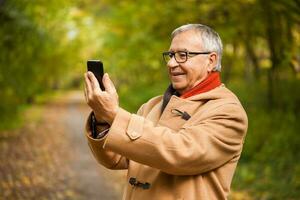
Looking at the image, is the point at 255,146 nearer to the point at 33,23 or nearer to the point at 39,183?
the point at 39,183

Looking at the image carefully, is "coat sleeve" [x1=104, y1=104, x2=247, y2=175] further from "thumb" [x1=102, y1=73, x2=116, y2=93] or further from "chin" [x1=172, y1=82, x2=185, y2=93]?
"chin" [x1=172, y1=82, x2=185, y2=93]

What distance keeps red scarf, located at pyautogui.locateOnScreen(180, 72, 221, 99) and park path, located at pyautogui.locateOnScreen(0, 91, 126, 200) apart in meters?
5.89

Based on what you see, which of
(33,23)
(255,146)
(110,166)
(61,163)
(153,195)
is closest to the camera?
(153,195)

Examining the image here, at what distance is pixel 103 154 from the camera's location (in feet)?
7.84

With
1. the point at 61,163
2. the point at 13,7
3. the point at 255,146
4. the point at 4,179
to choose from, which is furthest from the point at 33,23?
the point at 255,146

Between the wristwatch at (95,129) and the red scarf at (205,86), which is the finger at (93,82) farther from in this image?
the red scarf at (205,86)

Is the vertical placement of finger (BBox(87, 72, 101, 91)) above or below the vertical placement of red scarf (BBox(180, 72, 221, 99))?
above

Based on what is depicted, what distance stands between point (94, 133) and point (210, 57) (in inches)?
24.6

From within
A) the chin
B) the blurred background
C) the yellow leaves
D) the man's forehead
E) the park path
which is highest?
the man's forehead

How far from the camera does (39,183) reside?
343 inches

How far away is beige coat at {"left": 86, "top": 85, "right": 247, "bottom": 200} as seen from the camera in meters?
1.99

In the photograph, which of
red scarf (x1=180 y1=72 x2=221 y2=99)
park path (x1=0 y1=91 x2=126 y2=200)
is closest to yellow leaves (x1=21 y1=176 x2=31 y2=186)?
park path (x1=0 y1=91 x2=126 y2=200)

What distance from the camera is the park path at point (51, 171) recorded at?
8.13 meters

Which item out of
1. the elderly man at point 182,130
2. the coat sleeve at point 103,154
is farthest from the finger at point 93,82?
the coat sleeve at point 103,154
